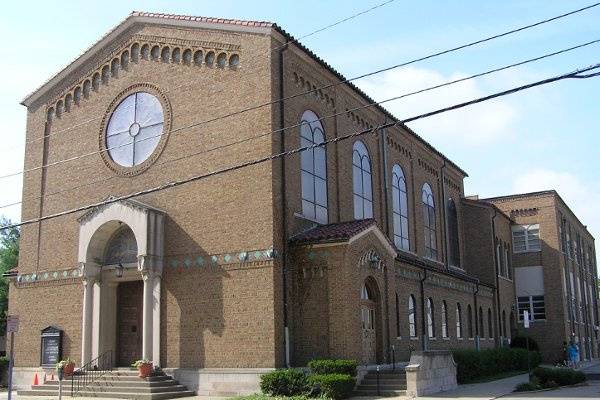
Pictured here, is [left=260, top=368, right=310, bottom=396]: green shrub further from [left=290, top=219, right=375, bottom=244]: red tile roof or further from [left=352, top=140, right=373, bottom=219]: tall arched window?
[left=352, top=140, right=373, bottom=219]: tall arched window

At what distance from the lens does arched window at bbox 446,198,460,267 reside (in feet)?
137

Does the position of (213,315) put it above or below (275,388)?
above

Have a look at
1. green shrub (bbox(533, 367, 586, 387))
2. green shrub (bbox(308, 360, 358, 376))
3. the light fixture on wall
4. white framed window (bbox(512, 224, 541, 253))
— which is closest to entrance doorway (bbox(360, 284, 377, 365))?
green shrub (bbox(308, 360, 358, 376))

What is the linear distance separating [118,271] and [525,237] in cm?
3296

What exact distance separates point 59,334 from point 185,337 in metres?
5.87

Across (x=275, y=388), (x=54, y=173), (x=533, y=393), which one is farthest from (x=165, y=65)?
(x=533, y=393)

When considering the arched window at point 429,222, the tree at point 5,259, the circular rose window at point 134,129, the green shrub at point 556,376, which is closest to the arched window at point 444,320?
the arched window at point 429,222

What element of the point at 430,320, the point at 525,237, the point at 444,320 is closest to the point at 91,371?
the point at 430,320

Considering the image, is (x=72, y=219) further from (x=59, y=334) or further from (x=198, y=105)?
(x=198, y=105)

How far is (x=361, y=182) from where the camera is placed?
30.1m

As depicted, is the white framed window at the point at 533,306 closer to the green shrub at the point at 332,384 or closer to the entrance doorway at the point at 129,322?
the entrance doorway at the point at 129,322

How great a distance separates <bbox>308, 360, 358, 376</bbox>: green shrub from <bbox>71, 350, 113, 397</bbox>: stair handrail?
24.5ft

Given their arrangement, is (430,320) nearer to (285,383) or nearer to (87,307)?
(285,383)

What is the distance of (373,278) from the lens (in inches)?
945
